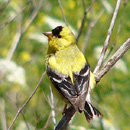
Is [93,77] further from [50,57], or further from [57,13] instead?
[57,13]

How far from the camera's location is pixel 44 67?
5590 mm

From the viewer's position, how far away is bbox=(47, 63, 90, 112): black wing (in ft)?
13.8

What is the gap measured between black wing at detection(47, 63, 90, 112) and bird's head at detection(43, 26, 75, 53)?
627mm

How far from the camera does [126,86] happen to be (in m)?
6.11

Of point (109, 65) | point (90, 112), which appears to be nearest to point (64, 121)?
point (90, 112)

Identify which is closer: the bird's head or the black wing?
the black wing

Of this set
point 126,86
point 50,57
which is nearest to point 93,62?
point 126,86

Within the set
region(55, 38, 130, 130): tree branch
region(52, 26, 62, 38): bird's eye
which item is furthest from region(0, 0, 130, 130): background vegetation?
region(55, 38, 130, 130): tree branch

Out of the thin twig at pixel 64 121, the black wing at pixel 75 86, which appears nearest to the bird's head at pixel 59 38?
the black wing at pixel 75 86

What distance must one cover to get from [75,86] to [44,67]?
4.16 feet

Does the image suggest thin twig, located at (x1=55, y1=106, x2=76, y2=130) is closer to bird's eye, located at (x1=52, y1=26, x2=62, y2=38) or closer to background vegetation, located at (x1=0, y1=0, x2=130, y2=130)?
background vegetation, located at (x1=0, y1=0, x2=130, y2=130)

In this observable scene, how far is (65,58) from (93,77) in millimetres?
490

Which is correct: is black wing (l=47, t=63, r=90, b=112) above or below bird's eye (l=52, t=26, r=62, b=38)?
below

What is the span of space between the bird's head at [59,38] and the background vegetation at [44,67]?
0.28ft
